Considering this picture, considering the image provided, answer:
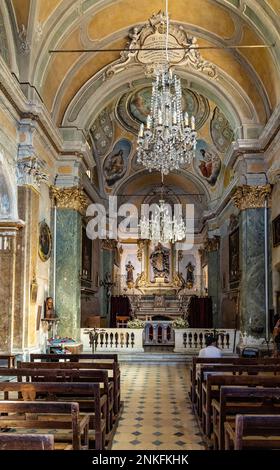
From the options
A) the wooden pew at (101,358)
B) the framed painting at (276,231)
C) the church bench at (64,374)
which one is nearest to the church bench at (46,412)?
the church bench at (64,374)

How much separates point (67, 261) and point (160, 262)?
1143 cm

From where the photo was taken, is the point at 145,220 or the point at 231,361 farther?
the point at 145,220

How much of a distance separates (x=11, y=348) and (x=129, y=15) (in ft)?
28.5

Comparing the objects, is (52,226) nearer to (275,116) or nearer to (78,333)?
(78,333)

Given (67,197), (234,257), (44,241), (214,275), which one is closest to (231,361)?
(44,241)

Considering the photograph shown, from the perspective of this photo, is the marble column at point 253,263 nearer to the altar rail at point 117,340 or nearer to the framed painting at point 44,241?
the altar rail at point 117,340

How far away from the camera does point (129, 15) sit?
520 inches

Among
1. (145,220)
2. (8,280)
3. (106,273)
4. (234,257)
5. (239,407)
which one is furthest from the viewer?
(106,273)

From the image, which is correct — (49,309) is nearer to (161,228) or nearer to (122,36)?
(161,228)

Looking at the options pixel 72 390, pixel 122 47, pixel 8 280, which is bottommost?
pixel 72 390

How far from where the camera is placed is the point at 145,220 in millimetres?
19016

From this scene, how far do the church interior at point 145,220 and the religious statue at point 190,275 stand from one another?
12.0 ft

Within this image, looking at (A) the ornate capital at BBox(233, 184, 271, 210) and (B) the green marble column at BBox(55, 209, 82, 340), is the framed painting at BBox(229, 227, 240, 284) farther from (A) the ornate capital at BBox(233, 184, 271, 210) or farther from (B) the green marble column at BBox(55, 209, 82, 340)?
(B) the green marble column at BBox(55, 209, 82, 340)

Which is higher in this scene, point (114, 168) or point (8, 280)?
point (114, 168)
